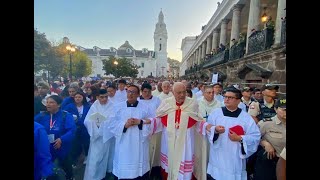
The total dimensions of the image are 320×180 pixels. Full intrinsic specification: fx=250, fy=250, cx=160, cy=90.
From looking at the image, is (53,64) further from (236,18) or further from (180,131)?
(236,18)

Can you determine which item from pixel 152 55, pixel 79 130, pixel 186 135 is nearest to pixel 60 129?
pixel 79 130

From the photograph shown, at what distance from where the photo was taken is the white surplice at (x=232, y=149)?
11.8ft

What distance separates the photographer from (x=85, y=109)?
5867 mm

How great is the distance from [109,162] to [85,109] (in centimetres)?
140

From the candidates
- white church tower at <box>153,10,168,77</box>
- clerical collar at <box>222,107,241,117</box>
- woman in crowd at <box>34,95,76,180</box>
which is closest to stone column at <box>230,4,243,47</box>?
clerical collar at <box>222,107,241,117</box>

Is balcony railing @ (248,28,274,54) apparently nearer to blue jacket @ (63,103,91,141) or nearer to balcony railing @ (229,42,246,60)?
balcony railing @ (229,42,246,60)

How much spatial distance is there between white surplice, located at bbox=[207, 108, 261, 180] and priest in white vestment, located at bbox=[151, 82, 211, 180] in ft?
1.49

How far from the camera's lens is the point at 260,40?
439 inches

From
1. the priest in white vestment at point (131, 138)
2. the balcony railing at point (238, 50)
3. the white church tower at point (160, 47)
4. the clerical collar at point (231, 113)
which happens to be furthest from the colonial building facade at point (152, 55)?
the clerical collar at point (231, 113)

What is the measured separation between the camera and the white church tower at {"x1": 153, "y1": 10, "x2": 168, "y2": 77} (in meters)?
105

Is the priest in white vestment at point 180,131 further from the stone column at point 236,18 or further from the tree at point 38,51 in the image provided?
the stone column at point 236,18
